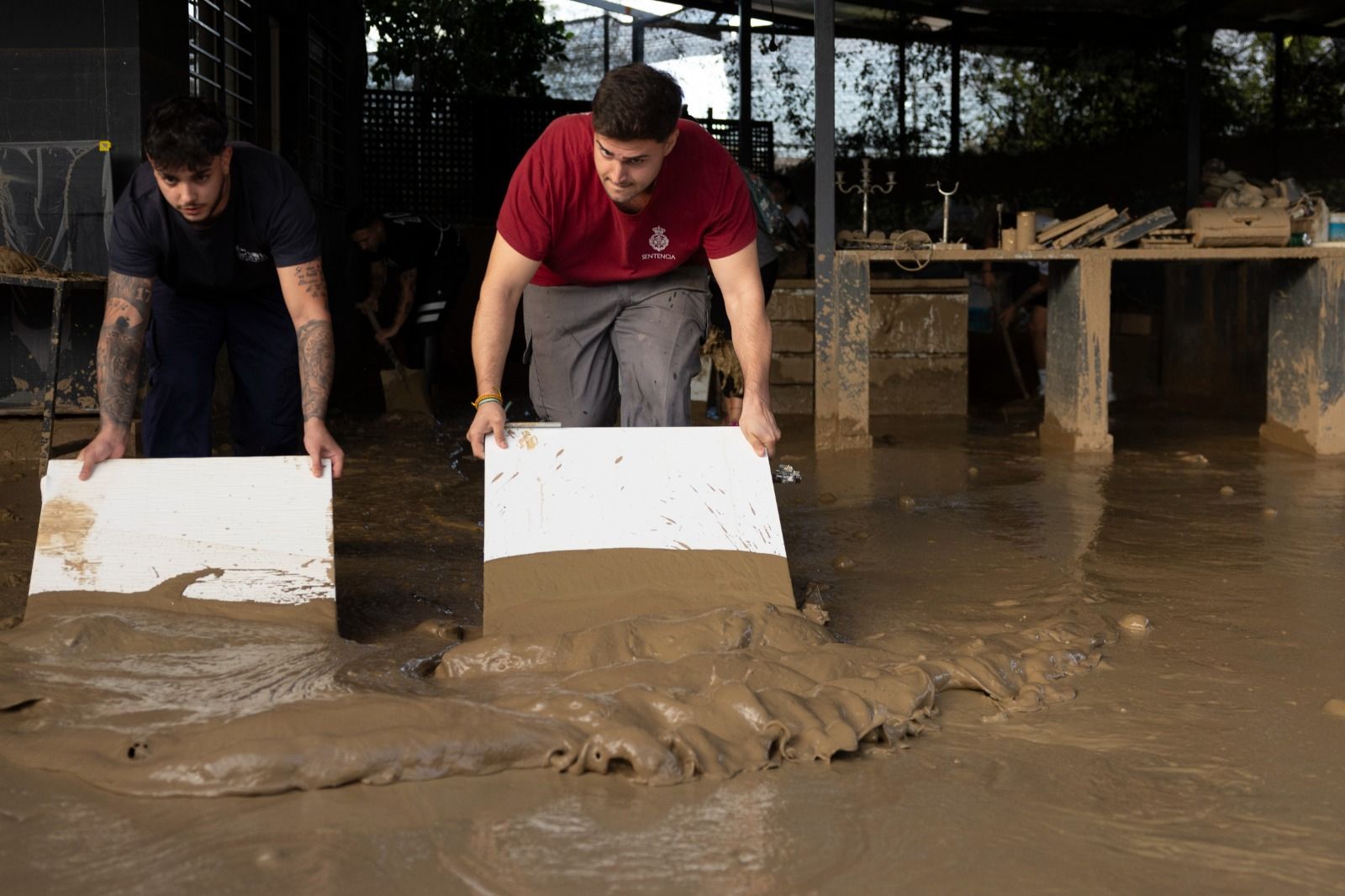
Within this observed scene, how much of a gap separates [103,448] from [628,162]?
134 centimetres

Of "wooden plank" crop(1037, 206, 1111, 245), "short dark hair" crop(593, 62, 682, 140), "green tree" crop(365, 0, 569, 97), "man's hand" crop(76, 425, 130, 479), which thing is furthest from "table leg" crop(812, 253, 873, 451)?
"green tree" crop(365, 0, 569, 97)

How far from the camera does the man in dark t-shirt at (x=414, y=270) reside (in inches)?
297

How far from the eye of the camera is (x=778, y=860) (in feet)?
5.81

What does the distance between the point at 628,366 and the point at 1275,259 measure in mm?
4319

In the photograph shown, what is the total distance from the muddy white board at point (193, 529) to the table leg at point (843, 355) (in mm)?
3689

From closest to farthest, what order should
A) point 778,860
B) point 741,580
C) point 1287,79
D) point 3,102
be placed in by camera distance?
1. point 778,860
2. point 741,580
3. point 3,102
4. point 1287,79

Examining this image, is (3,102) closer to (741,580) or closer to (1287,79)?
(741,580)

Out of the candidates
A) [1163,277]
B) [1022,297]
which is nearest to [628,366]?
[1022,297]

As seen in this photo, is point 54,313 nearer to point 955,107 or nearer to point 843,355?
point 843,355

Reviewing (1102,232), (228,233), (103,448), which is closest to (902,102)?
(1102,232)

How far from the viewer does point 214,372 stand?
136 inches

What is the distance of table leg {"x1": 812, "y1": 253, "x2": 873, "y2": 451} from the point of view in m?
6.14

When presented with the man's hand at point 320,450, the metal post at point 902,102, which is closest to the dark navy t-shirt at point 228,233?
the man's hand at point 320,450

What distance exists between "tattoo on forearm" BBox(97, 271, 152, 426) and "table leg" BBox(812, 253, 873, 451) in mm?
3625
